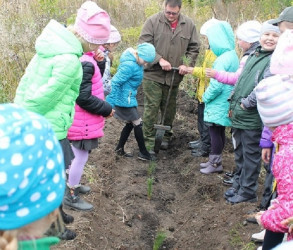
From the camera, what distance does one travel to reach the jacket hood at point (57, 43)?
3.29 meters

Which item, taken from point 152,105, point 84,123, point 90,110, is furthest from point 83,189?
point 152,105

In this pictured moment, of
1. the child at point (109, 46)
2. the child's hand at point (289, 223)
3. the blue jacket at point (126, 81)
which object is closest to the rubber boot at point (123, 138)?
the blue jacket at point (126, 81)

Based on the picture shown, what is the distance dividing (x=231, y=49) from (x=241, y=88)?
2.87 feet

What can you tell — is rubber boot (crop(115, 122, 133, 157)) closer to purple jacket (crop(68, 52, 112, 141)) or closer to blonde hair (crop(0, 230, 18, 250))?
purple jacket (crop(68, 52, 112, 141))

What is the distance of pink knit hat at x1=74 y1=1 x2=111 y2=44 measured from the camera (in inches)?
141

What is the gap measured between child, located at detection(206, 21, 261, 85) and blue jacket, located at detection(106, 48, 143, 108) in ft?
3.50

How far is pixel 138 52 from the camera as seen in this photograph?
17.6 feet

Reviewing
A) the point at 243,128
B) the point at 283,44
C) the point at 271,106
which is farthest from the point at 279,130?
the point at 243,128

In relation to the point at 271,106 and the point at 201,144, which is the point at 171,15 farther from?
the point at 271,106

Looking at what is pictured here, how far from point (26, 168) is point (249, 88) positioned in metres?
3.29

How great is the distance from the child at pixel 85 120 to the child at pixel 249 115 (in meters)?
1.37

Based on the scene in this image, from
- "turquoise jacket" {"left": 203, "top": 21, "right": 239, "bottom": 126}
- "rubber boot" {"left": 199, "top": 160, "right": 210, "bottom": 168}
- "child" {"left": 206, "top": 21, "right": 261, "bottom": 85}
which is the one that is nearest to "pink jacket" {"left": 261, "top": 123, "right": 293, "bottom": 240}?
"child" {"left": 206, "top": 21, "right": 261, "bottom": 85}

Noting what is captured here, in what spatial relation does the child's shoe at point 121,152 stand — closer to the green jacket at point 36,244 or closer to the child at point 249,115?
the child at point 249,115

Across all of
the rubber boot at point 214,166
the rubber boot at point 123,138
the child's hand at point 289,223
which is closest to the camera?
the child's hand at point 289,223
